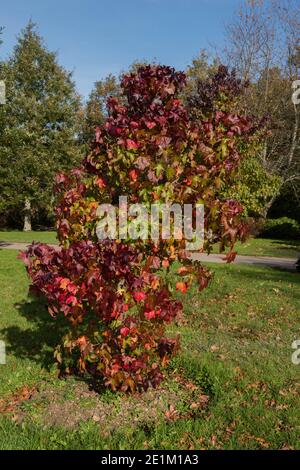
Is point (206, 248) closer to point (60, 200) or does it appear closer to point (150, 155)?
point (150, 155)

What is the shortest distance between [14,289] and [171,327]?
14.4 ft

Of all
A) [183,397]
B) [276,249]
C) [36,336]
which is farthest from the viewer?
[276,249]

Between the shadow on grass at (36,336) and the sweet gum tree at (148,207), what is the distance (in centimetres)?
159

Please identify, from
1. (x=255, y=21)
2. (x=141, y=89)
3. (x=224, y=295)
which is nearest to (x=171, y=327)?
(x=224, y=295)

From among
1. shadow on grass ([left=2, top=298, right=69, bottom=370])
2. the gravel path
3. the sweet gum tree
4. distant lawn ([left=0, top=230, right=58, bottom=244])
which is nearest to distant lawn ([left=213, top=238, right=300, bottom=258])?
the gravel path

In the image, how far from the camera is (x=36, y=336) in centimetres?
728

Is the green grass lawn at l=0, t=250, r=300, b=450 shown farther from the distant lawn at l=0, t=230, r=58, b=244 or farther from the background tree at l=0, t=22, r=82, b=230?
the background tree at l=0, t=22, r=82, b=230

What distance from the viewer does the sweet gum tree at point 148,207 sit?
442cm

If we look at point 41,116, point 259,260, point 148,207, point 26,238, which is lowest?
point 259,260

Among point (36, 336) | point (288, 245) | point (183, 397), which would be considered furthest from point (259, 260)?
point (183, 397)

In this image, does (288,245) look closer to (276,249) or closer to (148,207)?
(276,249)

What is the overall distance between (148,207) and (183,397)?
2131 millimetres

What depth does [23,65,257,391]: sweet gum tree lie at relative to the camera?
14.5 feet

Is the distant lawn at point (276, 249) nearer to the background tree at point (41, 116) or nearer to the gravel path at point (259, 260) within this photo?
the gravel path at point (259, 260)
